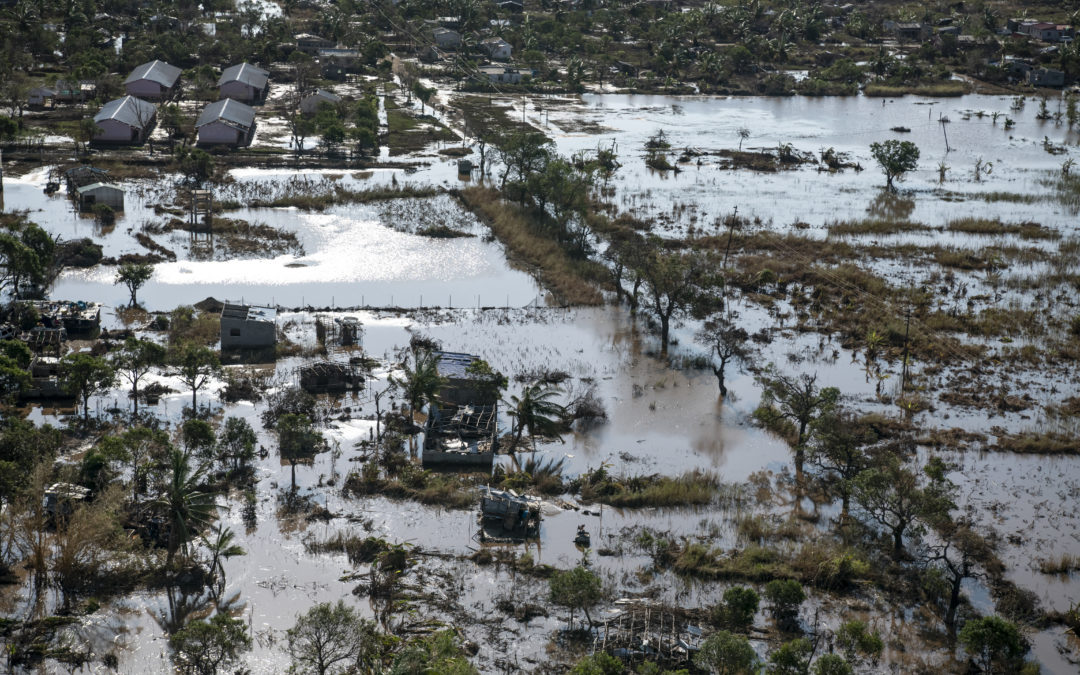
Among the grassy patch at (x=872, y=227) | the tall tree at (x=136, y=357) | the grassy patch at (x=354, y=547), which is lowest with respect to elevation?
the grassy patch at (x=354, y=547)

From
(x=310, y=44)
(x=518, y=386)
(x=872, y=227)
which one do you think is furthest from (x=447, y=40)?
(x=518, y=386)

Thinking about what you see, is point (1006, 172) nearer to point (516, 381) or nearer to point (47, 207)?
point (516, 381)

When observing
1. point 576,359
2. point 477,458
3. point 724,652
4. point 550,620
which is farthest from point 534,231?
point 724,652

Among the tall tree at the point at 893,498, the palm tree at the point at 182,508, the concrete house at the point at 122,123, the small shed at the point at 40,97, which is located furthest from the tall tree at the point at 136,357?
the small shed at the point at 40,97

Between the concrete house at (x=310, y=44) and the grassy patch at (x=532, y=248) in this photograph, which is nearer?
the grassy patch at (x=532, y=248)

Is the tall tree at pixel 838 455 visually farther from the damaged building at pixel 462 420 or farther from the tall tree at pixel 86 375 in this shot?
the tall tree at pixel 86 375

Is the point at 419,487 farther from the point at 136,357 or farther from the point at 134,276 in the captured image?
the point at 134,276
